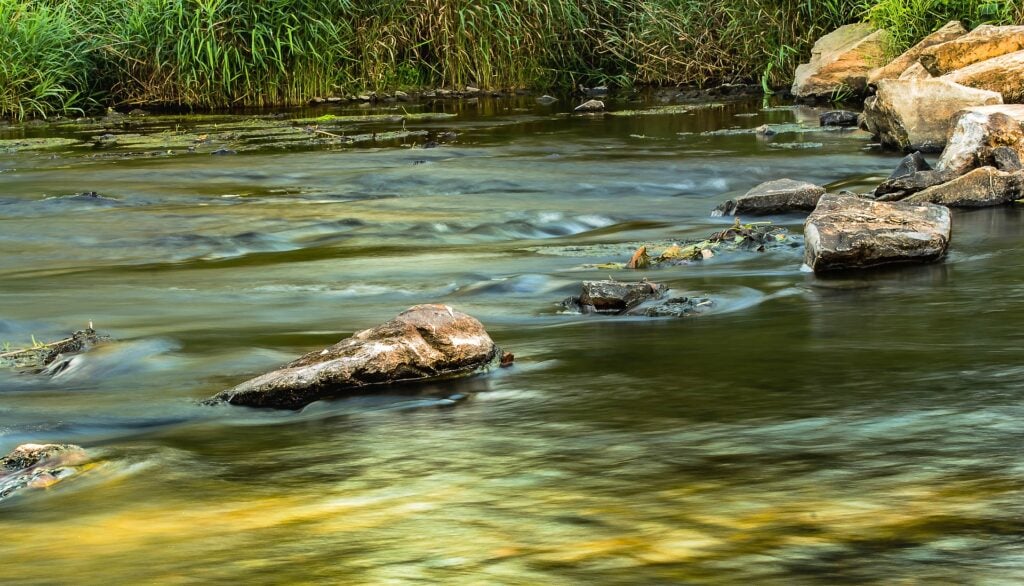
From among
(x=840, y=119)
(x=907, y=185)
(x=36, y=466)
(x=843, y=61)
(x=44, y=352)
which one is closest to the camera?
(x=36, y=466)

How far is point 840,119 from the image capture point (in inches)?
431

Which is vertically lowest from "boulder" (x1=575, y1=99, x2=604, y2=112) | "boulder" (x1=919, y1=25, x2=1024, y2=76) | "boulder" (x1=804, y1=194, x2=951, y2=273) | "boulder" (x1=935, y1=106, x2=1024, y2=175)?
"boulder" (x1=804, y1=194, x2=951, y2=273)

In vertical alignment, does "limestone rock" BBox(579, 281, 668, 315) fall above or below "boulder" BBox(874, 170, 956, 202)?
below

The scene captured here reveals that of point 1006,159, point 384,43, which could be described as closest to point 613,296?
point 1006,159

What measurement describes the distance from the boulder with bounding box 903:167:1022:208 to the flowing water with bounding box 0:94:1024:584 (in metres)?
0.15

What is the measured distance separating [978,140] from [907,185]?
0.53 m

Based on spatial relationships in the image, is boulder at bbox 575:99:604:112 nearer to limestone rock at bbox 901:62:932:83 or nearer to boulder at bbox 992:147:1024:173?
limestone rock at bbox 901:62:932:83

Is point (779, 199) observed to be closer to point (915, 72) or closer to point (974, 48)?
point (915, 72)

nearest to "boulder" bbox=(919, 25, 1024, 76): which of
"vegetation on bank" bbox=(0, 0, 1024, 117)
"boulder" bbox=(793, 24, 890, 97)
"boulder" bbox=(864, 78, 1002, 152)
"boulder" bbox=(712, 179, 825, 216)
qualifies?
"vegetation on bank" bbox=(0, 0, 1024, 117)

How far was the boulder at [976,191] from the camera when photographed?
627 cm

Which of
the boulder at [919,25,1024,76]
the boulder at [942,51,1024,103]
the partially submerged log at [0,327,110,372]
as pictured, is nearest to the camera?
the partially submerged log at [0,327,110,372]

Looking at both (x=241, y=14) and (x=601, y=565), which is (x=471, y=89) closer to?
(x=241, y=14)

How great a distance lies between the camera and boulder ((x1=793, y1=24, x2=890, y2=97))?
1270cm

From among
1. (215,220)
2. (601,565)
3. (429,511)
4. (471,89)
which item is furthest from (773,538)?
(471,89)
